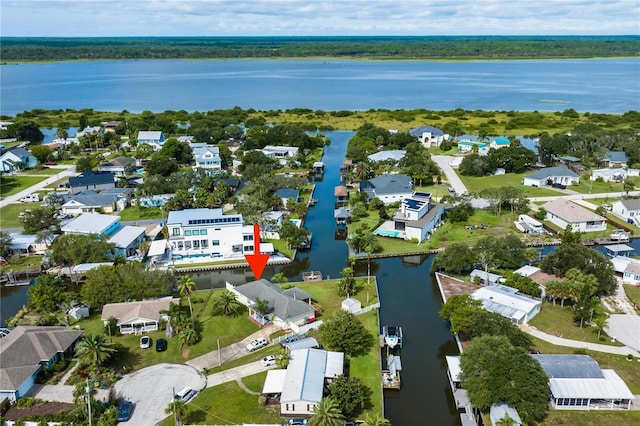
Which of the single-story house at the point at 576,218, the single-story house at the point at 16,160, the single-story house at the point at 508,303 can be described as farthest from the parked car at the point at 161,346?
the single-story house at the point at 16,160

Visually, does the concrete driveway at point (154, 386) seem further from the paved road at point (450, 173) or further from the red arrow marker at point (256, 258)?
the paved road at point (450, 173)

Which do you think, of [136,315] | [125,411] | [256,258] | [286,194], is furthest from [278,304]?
[286,194]

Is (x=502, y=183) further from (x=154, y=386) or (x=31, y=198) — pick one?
(x=31, y=198)

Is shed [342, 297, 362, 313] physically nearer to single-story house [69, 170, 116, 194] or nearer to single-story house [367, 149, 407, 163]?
single-story house [367, 149, 407, 163]

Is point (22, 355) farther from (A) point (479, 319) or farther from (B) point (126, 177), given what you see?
(B) point (126, 177)

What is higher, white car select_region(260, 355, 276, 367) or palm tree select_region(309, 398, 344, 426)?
palm tree select_region(309, 398, 344, 426)

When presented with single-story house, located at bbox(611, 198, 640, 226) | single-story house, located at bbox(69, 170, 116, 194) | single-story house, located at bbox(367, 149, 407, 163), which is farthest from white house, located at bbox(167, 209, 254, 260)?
single-story house, located at bbox(611, 198, 640, 226)
